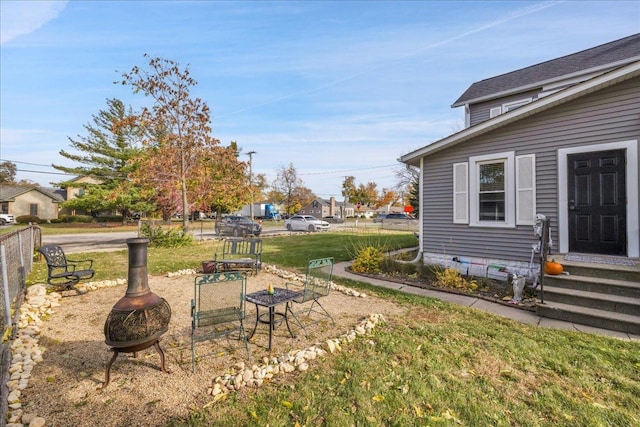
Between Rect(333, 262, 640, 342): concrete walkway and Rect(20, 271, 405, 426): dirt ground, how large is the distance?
1.35m

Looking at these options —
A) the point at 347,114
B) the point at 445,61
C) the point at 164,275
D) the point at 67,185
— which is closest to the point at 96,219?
the point at 67,185

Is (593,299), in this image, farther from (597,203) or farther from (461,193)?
(461,193)

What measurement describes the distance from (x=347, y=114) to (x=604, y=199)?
710 inches

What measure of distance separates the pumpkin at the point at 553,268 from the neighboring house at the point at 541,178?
39.1 inches

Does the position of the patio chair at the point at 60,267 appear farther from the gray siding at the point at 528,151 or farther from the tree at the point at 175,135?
the tree at the point at 175,135

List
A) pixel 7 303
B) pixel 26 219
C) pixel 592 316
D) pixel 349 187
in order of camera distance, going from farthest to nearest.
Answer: pixel 349 187 → pixel 26 219 → pixel 592 316 → pixel 7 303

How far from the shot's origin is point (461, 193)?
25.1 feet

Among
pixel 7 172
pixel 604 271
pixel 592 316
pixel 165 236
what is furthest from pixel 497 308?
pixel 7 172

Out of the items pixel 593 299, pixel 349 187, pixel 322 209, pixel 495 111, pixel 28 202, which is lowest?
pixel 593 299

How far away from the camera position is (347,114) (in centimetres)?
2209

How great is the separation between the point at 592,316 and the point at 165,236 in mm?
15370

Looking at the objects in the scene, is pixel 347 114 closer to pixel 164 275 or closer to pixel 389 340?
pixel 164 275

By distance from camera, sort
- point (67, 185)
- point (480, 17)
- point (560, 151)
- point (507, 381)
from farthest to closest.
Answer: point (67, 185)
point (480, 17)
point (560, 151)
point (507, 381)

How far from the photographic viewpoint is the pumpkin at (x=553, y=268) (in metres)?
5.45
